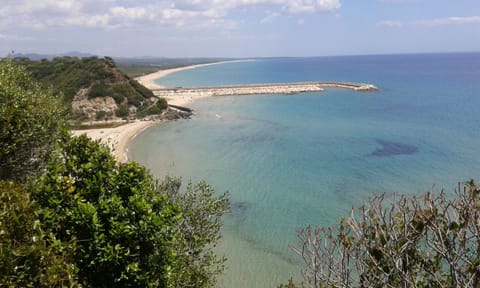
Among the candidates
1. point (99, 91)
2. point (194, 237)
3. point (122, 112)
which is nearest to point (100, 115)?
point (122, 112)

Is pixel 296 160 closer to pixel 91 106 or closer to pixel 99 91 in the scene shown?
pixel 91 106

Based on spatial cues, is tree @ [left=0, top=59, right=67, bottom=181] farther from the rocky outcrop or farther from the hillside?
the rocky outcrop

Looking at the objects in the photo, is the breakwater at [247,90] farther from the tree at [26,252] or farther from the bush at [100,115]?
the tree at [26,252]

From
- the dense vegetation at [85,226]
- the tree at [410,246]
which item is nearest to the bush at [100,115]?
the dense vegetation at [85,226]

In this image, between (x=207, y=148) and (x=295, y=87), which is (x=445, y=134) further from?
(x=295, y=87)

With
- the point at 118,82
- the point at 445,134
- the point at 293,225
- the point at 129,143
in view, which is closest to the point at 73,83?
the point at 118,82

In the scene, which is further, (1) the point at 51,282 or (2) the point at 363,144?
(2) the point at 363,144

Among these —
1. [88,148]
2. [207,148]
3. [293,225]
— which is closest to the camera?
[88,148]
